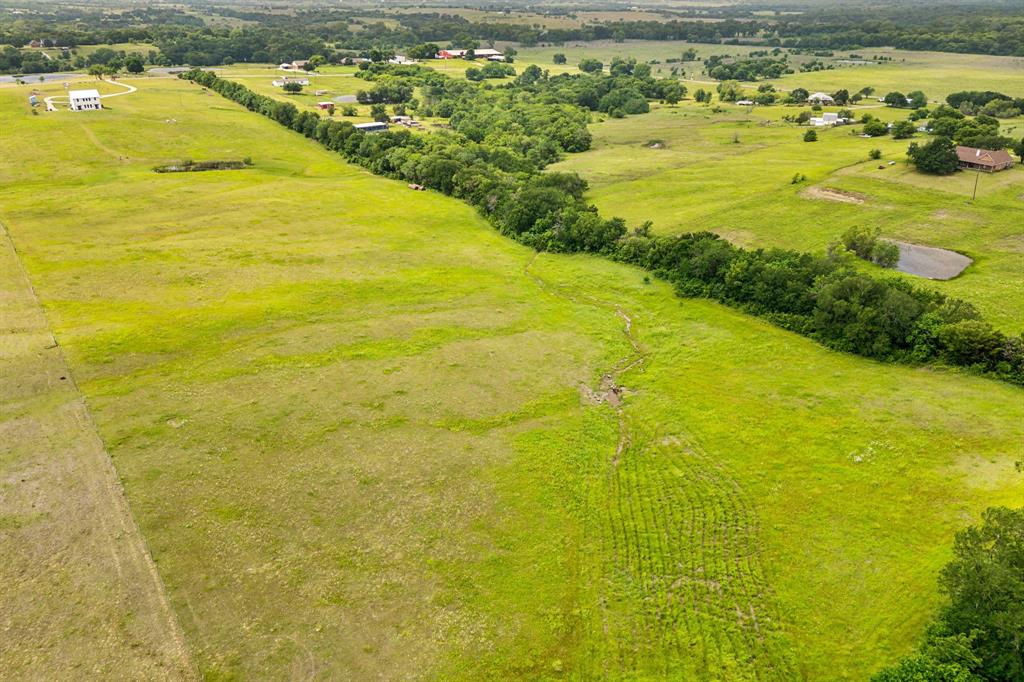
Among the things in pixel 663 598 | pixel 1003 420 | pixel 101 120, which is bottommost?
pixel 663 598

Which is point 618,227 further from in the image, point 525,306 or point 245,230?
point 245,230

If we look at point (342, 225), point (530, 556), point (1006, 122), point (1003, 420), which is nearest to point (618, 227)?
point (342, 225)

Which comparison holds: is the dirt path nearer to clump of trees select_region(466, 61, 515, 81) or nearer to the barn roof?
the barn roof

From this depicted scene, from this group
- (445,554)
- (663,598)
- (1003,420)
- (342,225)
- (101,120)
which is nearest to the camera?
(663,598)

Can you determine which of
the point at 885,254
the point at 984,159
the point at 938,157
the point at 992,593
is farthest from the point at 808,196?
the point at 992,593

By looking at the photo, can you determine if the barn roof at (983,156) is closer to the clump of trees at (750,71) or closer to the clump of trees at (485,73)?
the clump of trees at (750,71)

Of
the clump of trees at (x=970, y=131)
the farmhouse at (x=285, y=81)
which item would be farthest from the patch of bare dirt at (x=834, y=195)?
the farmhouse at (x=285, y=81)
